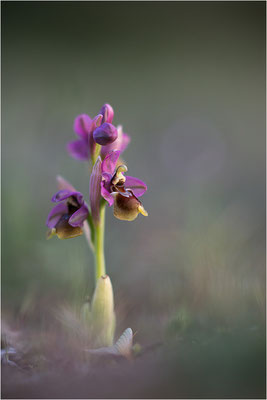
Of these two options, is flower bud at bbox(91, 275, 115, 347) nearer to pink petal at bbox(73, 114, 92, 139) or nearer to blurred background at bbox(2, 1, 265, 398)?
blurred background at bbox(2, 1, 265, 398)

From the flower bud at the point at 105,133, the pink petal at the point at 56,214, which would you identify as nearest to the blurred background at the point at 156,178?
the pink petal at the point at 56,214

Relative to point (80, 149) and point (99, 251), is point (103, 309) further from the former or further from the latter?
point (80, 149)

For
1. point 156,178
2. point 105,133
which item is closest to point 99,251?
point 105,133

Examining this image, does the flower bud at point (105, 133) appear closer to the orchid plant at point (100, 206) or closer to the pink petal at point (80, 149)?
the orchid plant at point (100, 206)

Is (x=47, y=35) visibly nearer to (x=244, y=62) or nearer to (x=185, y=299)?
(x=244, y=62)

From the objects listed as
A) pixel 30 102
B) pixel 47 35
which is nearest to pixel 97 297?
pixel 30 102

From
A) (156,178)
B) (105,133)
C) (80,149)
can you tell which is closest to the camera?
(105,133)

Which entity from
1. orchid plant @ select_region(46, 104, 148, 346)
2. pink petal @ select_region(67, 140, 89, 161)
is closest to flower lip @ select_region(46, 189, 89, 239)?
orchid plant @ select_region(46, 104, 148, 346)
